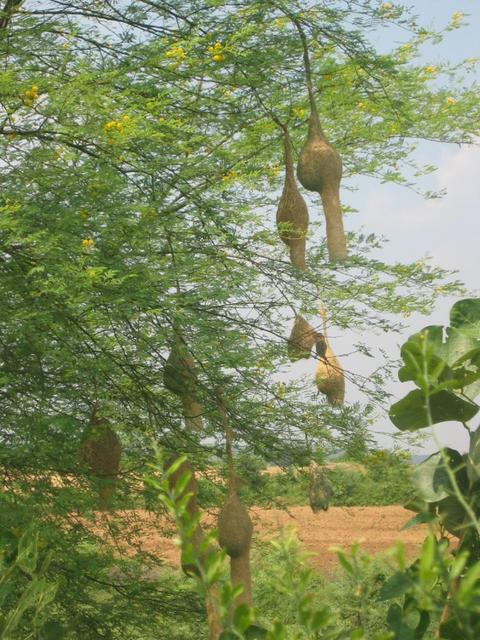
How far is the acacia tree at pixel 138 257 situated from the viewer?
4539 millimetres

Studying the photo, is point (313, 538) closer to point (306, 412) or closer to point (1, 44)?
point (306, 412)

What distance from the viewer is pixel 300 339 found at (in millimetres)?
5699

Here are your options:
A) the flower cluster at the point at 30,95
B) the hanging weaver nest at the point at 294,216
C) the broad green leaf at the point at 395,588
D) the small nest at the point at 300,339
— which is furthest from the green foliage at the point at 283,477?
the broad green leaf at the point at 395,588

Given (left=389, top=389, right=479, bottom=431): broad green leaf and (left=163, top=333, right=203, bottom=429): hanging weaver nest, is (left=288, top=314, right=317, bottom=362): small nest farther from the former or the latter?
(left=389, top=389, right=479, bottom=431): broad green leaf

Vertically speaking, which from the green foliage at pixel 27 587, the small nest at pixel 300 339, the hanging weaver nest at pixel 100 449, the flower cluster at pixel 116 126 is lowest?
the green foliage at pixel 27 587

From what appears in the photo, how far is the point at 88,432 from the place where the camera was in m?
4.79

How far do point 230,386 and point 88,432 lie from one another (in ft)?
3.17

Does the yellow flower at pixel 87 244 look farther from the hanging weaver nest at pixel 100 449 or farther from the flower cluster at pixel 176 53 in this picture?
the flower cluster at pixel 176 53

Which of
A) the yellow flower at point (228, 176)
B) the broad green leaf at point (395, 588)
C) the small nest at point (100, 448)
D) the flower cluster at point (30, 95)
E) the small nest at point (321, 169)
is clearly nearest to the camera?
the broad green leaf at point (395, 588)

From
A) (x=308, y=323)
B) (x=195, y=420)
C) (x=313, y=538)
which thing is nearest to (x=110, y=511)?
(x=195, y=420)

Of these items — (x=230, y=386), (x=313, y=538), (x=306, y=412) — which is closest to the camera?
(x=230, y=386)

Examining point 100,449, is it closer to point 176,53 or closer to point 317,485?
point 317,485

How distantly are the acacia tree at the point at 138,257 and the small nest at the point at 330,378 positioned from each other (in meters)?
0.10

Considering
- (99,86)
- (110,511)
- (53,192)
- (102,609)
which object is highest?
(99,86)
